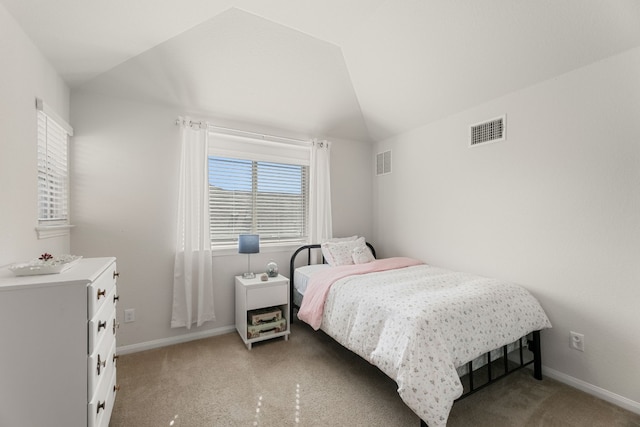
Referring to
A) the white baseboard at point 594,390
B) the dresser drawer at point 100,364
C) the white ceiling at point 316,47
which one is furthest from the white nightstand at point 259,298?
the white baseboard at point 594,390

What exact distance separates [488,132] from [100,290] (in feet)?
10.7

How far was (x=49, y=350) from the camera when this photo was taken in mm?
1168

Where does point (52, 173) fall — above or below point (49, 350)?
above

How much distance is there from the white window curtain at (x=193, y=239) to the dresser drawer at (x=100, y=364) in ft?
3.54

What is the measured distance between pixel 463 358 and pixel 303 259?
2.20m

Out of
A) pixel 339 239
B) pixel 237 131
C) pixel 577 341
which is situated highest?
pixel 237 131

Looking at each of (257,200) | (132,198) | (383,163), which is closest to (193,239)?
(132,198)

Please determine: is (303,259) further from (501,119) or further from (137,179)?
(501,119)

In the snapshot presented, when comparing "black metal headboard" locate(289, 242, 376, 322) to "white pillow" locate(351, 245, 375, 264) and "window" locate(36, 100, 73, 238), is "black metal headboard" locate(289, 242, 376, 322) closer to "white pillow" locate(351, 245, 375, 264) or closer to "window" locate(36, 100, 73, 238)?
"white pillow" locate(351, 245, 375, 264)

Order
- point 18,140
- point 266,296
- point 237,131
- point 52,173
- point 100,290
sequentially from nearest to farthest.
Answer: point 100,290
point 18,140
point 52,173
point 266,296
point 237,131

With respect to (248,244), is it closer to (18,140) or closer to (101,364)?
(101,364)

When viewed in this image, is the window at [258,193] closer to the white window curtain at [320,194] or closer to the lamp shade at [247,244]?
the white window curtain at [320,194]

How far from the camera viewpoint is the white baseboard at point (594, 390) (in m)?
1.87

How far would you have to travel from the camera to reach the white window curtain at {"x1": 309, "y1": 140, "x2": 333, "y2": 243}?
3.58 meters
